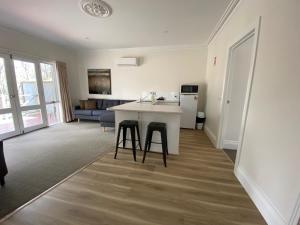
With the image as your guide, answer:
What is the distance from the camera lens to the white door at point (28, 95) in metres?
3.81

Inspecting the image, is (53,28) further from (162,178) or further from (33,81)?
Result: (162,178)

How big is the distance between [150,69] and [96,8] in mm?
2841

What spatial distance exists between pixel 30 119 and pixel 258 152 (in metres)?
5.33

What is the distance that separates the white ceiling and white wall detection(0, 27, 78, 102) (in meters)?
0.23

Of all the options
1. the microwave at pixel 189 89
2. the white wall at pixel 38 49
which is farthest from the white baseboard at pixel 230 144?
the white wall at pixel 38 49

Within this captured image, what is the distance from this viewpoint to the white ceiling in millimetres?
2406

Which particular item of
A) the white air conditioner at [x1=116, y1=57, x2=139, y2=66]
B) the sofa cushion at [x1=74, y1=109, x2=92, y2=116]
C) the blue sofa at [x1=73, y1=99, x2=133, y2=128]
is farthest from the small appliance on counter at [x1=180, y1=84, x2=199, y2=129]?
the sofa cushion at [x1=74, y1=109, x2=92, y2=116]

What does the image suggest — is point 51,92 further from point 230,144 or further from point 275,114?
point 275,114

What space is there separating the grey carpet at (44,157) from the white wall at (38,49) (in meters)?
2.14

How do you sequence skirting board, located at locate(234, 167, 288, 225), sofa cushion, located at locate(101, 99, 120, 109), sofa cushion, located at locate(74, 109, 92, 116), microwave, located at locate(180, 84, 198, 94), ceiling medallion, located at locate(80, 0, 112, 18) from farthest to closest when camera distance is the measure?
sofa cushion, located at locate(101, 99, 120, 109) < sofa cushion, located at locate(74, 109, 92, 116) < microwave, located at locate(180, 84, 198, 94) < ceiling medallion, located at locate(80, 0, 112, 18) < skirting board, located at locate(234, 167, 288, 225)

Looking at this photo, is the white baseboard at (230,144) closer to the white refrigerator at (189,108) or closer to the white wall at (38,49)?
the white refrigerator at (189,108)

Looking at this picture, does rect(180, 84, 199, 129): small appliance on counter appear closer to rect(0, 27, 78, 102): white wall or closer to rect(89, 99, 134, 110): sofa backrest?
rect(89, 99, 134, 110): sofa backrest

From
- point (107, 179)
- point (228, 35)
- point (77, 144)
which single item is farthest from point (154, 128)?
point (228, 35)

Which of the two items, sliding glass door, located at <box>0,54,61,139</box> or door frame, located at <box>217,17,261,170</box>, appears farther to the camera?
sliding glass door, located at <box>0,54,61,139</box>
